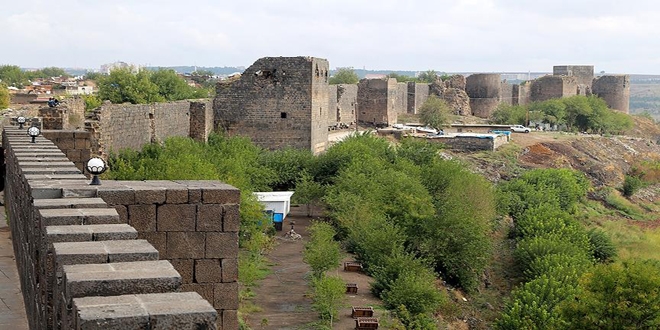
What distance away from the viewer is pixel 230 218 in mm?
8633

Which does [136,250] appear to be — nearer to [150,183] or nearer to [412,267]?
[150,183]

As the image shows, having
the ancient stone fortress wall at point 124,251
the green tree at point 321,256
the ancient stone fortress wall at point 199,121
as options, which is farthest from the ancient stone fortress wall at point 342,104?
the ancient stone fortress wall at point 124,251

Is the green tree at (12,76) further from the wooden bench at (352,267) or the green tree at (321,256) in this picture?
the green tree at (321,256)

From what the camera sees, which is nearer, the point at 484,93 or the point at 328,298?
the point at 328,298

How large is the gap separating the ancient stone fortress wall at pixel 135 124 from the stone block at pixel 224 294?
11.4m

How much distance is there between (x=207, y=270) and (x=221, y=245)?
257 millimetres

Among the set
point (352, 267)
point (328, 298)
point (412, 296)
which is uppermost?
point (328, 298)

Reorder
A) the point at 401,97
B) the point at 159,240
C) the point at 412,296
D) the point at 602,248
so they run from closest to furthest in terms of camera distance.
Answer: the point at 159,240 < the point at 412,296 < the point at 602,248 < the point at 401,97

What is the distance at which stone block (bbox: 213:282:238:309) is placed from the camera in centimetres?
855

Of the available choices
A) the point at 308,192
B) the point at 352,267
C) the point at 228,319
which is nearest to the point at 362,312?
the point at 352,267

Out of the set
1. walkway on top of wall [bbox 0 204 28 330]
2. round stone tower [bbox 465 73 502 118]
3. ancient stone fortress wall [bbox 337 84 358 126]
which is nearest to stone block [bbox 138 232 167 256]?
walkway on top of wall [bbox 0 204 28 330]

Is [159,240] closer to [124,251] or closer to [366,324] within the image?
[124,251]

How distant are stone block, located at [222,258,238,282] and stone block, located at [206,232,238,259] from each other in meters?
0.05

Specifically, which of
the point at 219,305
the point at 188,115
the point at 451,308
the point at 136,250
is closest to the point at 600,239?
the point at 451,308
